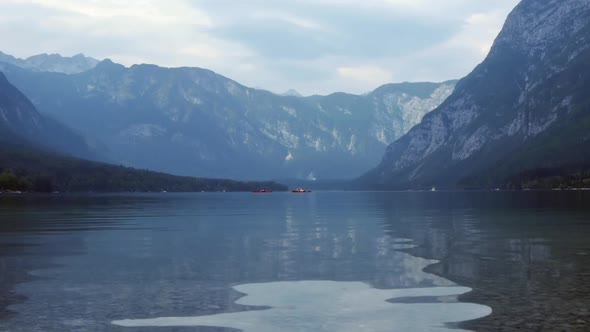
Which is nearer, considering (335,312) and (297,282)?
(335,312)

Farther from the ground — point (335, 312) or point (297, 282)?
point (297, 282)

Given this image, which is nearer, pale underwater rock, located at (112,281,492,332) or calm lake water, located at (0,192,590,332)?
pale underwater rock, located at (112,281,492,332)

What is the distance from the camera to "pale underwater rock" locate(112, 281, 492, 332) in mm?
28062

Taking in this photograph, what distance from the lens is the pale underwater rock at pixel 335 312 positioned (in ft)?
92.1

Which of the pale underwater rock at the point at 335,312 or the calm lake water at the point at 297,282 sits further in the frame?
the calm lake water at the point at 297,282

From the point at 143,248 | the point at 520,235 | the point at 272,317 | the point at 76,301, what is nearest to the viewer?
the point at 272,317

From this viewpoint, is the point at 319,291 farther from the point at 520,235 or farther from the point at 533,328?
the point at 520,235

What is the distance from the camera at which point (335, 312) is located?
1214 inches

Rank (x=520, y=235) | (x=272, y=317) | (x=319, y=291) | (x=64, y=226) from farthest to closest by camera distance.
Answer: (x=64, y=226) < (x=520, y=235) < (x=319, y=291) < (x=272, y=317)

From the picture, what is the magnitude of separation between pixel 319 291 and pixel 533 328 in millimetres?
13253

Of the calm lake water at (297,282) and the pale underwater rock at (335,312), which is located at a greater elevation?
the calm lake water at (297,282)

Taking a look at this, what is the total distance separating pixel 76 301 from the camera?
1312 inches

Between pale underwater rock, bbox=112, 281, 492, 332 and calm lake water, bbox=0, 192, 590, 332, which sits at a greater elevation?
calm lake water, bbox=0, 192, 590, 332

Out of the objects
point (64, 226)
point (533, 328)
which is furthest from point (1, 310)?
point (64, 226)
